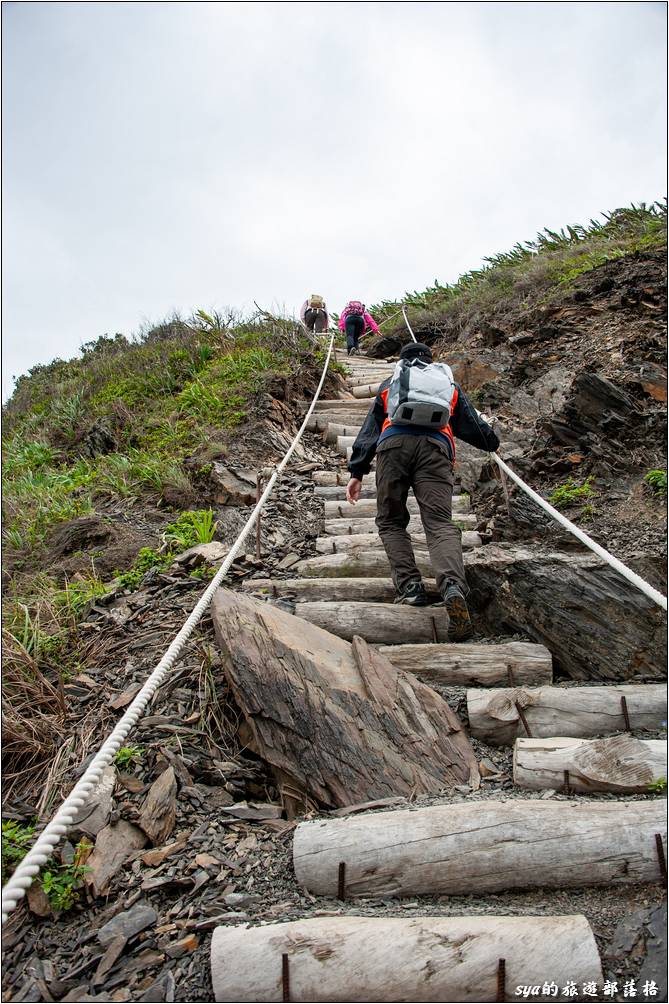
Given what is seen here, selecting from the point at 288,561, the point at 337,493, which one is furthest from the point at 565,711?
the point at 337,493

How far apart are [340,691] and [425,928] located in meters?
1.05

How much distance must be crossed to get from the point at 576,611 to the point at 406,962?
209cm

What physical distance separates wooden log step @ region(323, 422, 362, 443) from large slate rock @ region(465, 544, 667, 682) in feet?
12.3

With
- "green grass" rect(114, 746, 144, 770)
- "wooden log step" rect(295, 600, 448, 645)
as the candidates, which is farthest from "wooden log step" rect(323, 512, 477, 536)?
"green grass" rect(114, 746, 144, 770)

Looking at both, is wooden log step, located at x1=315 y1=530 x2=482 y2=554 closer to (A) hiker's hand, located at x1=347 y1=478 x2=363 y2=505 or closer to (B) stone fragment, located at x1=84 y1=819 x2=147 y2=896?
(A) hiker's hand, located at x1=347 y1=478 x2=363 y2=505

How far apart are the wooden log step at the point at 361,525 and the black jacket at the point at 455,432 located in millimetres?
761

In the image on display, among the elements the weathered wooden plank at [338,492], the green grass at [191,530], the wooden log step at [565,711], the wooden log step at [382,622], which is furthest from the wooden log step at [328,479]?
the wooden log step at [565,711]

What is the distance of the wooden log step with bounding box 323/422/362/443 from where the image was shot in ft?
23.8

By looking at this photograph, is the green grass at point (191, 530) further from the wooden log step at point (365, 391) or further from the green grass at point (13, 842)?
the wooden log step at point (365, 391)

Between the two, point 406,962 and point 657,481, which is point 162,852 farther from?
point 657,481

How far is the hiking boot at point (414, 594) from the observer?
3.80m

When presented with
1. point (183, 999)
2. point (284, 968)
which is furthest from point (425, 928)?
point (183, 999)

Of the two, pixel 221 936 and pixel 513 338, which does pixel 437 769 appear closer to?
pixel 221 936

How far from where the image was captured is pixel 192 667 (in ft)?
10.2
